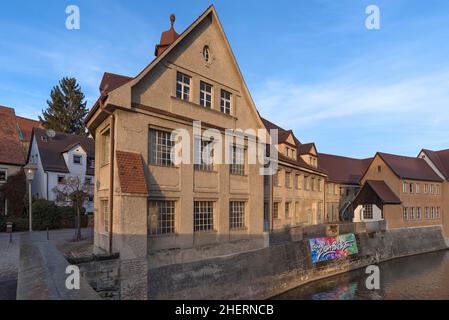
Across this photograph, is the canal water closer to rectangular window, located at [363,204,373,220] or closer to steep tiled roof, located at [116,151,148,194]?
rectangular window, located at [363,204,373,220]

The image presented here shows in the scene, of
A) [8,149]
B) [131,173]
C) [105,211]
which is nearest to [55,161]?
[8,149]

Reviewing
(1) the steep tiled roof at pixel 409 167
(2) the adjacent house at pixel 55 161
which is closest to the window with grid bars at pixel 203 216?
(2) the adjacent house at pixel 55 161

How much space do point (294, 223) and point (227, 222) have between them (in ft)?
45.0

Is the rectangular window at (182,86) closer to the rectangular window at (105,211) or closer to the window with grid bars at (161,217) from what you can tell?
the window with grid bars at (161,217)

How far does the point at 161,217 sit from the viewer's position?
14148 millimetres

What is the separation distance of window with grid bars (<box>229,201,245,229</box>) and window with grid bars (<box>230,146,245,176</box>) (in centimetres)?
177

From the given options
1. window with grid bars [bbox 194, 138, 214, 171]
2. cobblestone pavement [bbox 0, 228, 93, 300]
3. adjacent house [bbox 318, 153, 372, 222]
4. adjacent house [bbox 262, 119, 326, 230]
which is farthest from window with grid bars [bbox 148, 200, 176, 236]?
adjacent house [bbox 318, 153, 372, 222]

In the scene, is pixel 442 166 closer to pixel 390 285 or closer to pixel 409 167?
pixel 409 167

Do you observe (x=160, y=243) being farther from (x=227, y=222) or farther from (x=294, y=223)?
(x=294, y=223)

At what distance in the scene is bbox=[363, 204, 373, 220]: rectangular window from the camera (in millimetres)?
36650

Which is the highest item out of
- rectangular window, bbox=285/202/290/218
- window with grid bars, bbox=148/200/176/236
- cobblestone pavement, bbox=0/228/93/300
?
window with grid bars, bbox=148/200/176/236

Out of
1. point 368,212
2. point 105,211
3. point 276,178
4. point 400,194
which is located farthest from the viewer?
point 400,194

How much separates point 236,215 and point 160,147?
643 cm

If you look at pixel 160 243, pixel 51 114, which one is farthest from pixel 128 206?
pixel 51 114
